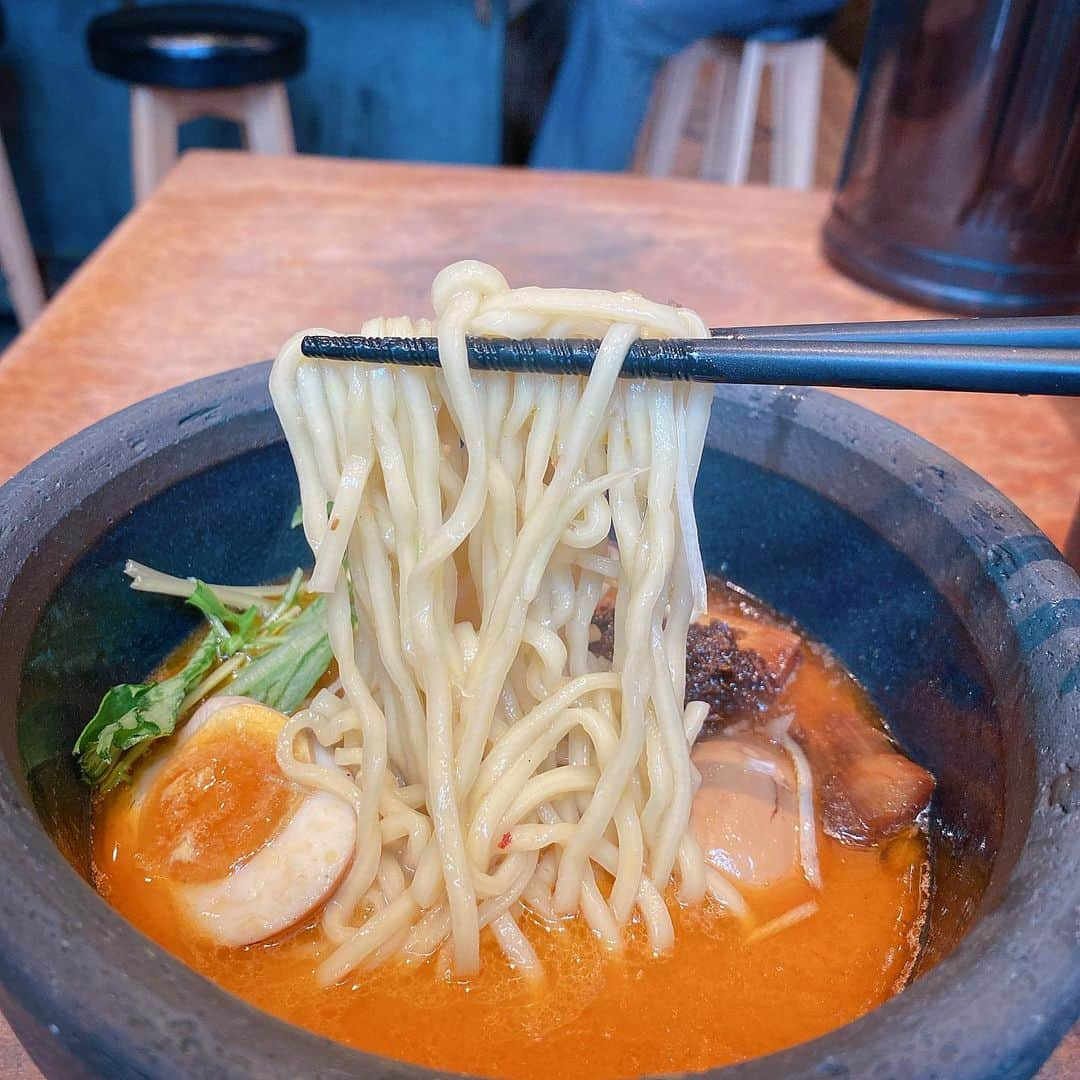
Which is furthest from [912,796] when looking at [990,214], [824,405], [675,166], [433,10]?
[675,166]

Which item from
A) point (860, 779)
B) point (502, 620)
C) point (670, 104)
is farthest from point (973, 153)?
point (670, 104)

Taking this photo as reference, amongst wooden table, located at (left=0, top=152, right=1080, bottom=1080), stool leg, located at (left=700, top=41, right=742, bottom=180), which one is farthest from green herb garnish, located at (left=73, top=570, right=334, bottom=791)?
stool leg, located at (left=700, top=41, right=742, bottom=180)

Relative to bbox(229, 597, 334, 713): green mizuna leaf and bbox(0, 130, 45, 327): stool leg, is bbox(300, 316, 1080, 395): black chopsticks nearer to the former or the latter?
bbox(229, 597, 334, 713): green mizuna leaf

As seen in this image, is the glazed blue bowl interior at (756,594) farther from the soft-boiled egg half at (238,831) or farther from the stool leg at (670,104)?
the stool leg at (670,104)

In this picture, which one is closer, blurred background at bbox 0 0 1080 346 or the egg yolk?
the egg yolk

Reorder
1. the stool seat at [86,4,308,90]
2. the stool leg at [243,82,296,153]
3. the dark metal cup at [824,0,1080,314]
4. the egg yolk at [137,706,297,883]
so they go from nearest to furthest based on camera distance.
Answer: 1. the egg yolk at [137,706,297,883]
2. the dark metal cup at [824,0,1080,314]
3. the stool seat at [86,4,308,90]
4. the stool leg at [243,82,296,153]

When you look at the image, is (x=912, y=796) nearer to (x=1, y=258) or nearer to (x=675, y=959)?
(x=675, y=959)
